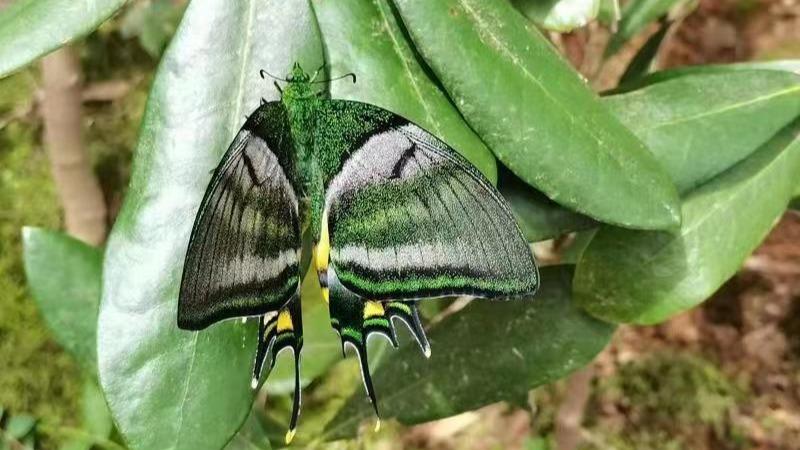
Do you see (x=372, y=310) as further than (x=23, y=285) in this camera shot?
No

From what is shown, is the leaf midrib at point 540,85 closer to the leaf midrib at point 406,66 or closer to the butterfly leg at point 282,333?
the leaf midrib at point 406,66

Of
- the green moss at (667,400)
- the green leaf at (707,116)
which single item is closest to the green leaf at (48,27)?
the green leaf at (707,116)

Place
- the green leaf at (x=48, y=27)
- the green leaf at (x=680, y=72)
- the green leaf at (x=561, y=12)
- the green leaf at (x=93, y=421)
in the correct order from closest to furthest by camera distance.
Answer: the green leaf at (x=48, y=27) < the green leaf at (x=561, y=12) < the green leaf at (x=680, y=72) < the green leaf at (x=93, y=421)

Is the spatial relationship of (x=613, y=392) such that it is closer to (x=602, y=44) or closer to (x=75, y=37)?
(x=602, y=44)

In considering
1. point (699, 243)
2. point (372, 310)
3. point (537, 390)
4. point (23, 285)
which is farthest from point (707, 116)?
point (23, 285)

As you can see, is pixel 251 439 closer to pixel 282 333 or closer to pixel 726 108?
pixel 282 333

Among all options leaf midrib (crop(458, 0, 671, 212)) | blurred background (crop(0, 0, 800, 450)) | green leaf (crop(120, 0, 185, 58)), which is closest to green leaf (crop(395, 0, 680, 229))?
leaf midrib (crop(458, 0, 671, 212))
